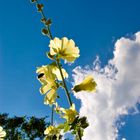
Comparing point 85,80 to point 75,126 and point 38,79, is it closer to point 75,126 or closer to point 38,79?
point 38,79

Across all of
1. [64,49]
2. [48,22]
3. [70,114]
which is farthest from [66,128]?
[48,22]

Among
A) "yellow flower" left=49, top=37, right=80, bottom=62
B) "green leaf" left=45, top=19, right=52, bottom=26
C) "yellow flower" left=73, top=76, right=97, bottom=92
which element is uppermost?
"green leaf" left=45, top=19, right=52, bottom=26

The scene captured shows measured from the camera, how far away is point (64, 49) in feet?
8.16

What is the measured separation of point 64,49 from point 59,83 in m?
0.29

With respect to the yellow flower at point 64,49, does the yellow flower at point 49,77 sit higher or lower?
lower

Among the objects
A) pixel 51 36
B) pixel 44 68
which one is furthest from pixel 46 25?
pixel 44 68

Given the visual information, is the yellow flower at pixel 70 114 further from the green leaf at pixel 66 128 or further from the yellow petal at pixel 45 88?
the yellow petal at pixel 45 88

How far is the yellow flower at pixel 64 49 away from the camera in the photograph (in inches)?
95.0

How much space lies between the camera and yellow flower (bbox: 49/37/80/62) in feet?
7.91

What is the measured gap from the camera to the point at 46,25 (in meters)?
2.67

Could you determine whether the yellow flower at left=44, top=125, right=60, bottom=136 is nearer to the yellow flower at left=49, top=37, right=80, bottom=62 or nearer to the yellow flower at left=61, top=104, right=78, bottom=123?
the yellow flower at left=61, top=104, right=78, bottom=123

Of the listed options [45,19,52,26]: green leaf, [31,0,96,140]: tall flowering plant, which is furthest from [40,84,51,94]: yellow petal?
[45,19,52,26]: green leaf

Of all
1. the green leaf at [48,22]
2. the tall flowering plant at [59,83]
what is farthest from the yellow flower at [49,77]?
the green leaf at [48,22]

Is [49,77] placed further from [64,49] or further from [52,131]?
[52,131]
